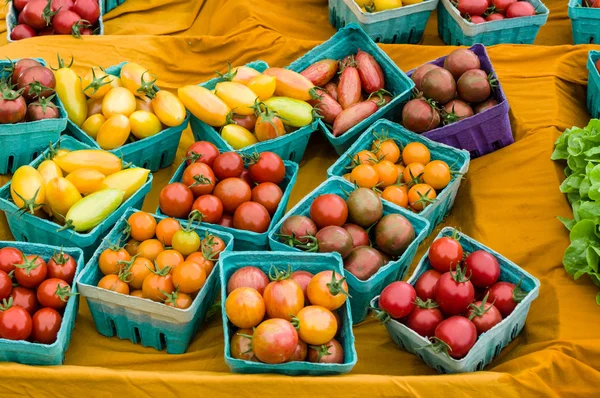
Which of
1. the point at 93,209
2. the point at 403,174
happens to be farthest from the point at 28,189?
the point at 403,174

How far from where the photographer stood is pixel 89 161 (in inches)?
117

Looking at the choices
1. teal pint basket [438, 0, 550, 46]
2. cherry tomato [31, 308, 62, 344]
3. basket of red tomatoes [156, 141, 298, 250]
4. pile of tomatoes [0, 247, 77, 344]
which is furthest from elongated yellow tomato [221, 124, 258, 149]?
teal pint basket [438, 0, 550, 46]

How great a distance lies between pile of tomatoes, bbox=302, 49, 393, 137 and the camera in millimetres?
3420

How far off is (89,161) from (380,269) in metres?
1.25

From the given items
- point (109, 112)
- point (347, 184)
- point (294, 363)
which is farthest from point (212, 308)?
point (109, 112)

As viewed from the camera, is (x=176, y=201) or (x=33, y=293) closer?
(x=33, y=293)

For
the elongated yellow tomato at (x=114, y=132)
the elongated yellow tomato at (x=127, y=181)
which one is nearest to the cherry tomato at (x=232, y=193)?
the elongated yellow tomato at (x=127, y=181)

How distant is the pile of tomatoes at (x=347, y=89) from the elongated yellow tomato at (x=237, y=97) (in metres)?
0.31

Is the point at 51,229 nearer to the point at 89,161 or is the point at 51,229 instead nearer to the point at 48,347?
the point at 89,161

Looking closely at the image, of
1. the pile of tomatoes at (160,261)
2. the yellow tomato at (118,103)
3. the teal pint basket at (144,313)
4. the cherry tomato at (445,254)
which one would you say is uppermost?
the yellow tomato at (118,103)

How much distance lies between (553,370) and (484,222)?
2.77 ft

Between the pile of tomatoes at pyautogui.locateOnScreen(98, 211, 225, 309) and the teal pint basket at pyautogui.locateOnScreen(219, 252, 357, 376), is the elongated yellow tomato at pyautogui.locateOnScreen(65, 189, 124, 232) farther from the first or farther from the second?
the teal pint basket at pyautogui.locateOnScreen(219, 252, 357, 376)

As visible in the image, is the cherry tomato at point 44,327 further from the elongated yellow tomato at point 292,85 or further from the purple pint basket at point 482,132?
the purple pint basket at point 482,132

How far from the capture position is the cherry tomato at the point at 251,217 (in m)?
2.82
